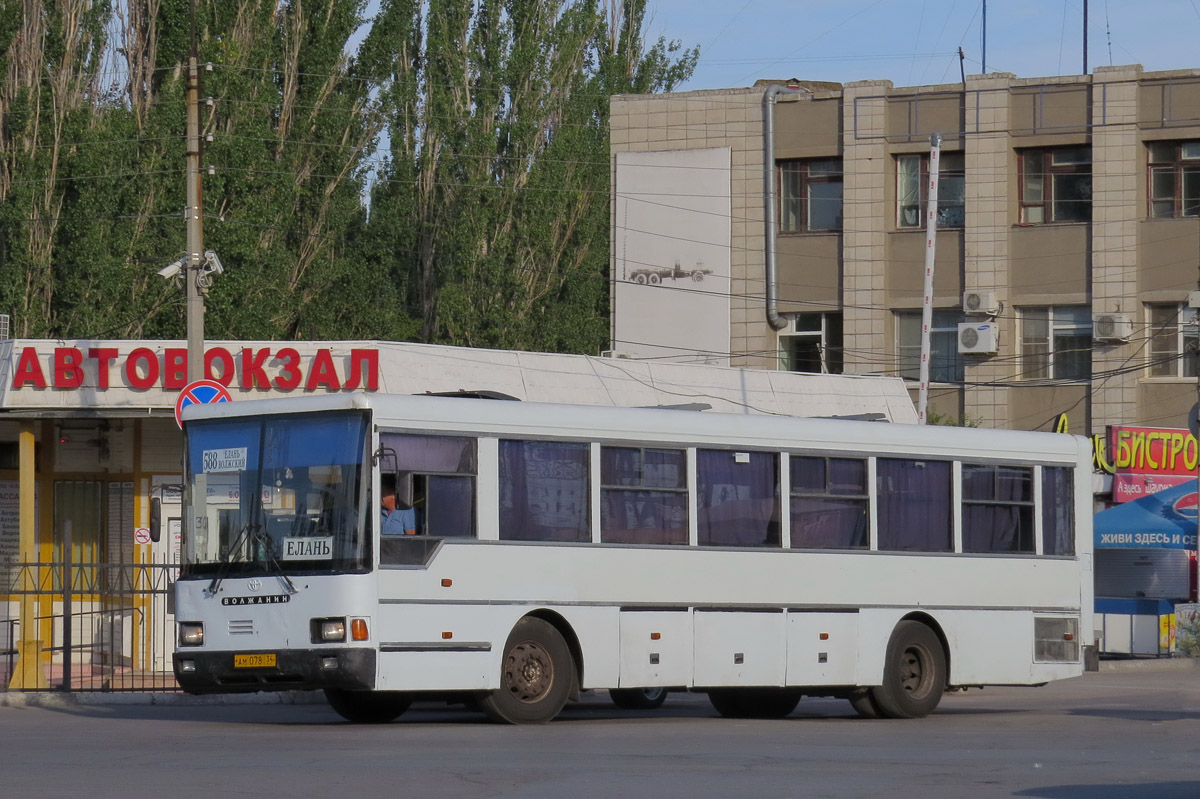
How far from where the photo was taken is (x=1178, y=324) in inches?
1526

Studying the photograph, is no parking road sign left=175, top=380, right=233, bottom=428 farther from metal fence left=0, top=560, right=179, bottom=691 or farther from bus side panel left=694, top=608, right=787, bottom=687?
bus side panel left=694, top=608, right=787, bottom=687

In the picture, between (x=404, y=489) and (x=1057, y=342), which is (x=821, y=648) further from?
(x=1057, y=342)

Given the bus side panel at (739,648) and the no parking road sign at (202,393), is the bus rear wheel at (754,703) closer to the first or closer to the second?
the bus side panel at (739,648)

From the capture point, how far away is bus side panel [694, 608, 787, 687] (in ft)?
53.2

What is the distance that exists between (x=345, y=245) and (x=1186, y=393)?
806 inches

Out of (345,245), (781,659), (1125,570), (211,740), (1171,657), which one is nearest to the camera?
(211,740)

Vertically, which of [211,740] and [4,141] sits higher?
[4,141]

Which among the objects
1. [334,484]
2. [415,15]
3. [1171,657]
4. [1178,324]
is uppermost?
[415,15]

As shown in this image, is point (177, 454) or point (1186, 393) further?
point (1186, 393)

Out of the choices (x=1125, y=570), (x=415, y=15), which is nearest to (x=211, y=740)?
(x=1125, y=570)

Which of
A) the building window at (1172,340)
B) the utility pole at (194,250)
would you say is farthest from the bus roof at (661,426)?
the building window at (1172,340)

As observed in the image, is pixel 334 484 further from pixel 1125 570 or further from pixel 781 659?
pixel 1125 570

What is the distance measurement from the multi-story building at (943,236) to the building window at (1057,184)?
0.05 m

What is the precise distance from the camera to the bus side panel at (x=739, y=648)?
16.2 meters
